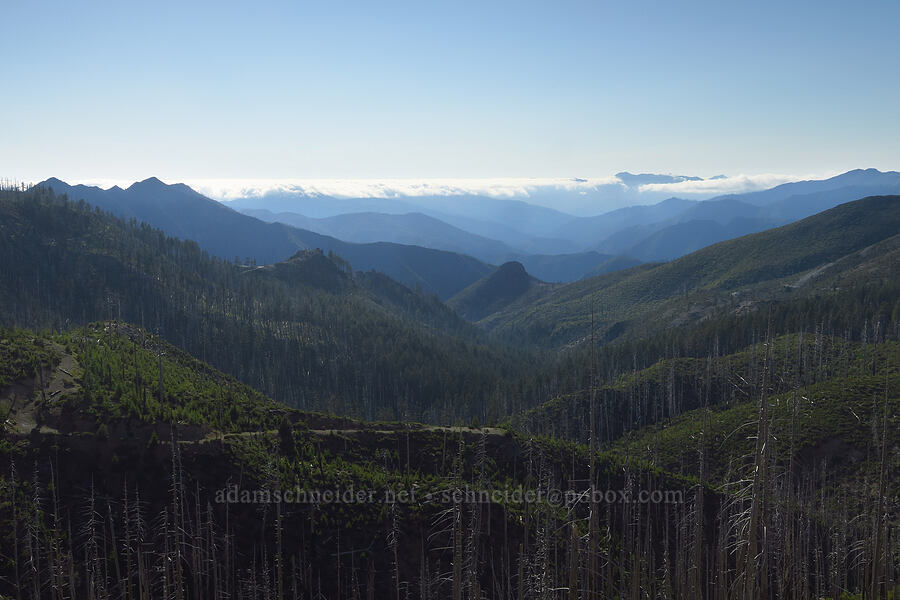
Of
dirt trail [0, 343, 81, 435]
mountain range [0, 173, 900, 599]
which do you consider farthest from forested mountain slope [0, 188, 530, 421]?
dirt trail [0, 343, 81, 435]

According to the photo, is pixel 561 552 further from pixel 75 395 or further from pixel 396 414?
pixel 396 414

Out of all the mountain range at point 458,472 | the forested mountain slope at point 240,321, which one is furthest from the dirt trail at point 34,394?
the forested mountain slope at point 240,321

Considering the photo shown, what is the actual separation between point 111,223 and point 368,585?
687 ft

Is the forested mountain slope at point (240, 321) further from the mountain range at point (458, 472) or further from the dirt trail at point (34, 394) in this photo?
the dirt trail at point (34, 394)

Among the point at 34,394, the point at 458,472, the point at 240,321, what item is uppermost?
the point at 458,472

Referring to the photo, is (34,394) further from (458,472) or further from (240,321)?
(240,321)

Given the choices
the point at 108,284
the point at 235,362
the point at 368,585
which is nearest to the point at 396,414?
the point at 235,362

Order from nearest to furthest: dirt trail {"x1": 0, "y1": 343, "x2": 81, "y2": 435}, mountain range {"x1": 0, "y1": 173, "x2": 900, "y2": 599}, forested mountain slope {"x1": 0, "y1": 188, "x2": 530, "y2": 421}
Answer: mountain range {"x1": 0, "y1": 173, "x2": 900, "y2": 599} → dirt trail {"x1": 0, "y1": 343, "x2": 81, "y2": 435} → forested mountain slope {"x1": 0, "y1": 188, "x2": 530, "y2": 421}

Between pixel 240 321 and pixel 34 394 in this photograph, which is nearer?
pixel 34 394

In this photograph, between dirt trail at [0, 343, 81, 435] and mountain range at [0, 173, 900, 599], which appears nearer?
mountain range at [0, 173, 900, 599]

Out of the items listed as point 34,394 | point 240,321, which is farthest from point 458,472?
point 240,321

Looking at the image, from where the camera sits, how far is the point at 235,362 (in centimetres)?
13962

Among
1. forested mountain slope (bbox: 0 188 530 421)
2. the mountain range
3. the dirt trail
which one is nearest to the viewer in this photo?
the mountain range

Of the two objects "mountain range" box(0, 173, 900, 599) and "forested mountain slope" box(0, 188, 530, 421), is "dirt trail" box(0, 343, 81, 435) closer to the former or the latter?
"mountain range" box(0, 173, 900, 599)
